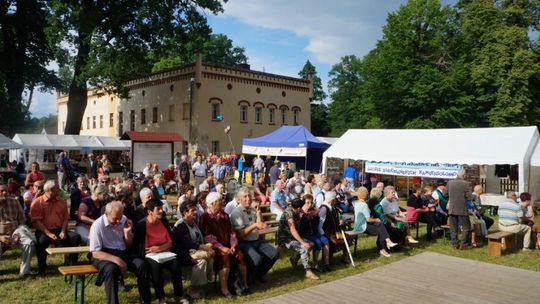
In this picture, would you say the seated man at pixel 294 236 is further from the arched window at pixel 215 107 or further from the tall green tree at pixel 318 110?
the tall green tree at pixel 318 110

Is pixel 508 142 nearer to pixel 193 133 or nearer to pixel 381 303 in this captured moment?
pixel 381 303

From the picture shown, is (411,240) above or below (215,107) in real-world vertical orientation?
below

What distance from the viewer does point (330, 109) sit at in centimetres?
5400

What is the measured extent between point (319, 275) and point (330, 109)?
158 ft

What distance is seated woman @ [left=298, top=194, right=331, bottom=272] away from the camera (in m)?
7.05

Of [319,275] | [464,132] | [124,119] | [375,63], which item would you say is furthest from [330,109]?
[319,275]

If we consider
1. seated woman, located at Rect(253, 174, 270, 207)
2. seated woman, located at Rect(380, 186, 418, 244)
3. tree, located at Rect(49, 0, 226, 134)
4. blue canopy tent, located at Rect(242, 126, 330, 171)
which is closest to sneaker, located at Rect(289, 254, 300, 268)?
seated woman, located at Rect(380, 186, 418, 244)

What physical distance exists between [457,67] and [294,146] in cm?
1689

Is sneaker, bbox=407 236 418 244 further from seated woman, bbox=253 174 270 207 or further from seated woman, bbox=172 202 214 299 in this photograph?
seated woman, bbox=172 202 214 299

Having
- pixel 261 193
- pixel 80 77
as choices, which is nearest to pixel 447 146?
pixel 261 193

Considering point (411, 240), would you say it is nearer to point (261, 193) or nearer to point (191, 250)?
point (261, 193)

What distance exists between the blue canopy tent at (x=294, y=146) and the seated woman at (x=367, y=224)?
974 centimetres

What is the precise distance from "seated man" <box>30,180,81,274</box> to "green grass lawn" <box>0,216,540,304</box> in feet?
1.30

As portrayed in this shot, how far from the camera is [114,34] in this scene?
25.1 meters
